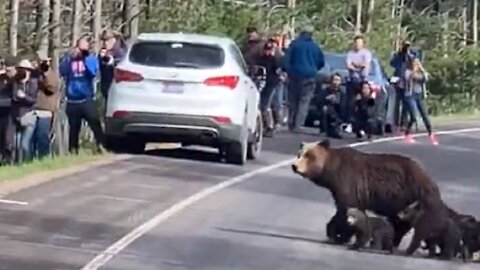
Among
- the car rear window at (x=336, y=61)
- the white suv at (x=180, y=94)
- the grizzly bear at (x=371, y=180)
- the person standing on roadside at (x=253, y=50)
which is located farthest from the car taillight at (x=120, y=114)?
the car rear window at (x=336, y=61)

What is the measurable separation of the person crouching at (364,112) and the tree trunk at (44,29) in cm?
571

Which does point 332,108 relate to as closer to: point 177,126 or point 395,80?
point 395,80

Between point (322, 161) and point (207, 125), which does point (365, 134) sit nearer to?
point (207, 125)

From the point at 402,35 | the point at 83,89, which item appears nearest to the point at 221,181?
the point at 83,89

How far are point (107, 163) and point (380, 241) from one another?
8.06 m

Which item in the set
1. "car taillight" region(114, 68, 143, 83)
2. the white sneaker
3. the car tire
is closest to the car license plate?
"car taillight" region(114, 68, 143, 83)

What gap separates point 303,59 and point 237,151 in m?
7.45

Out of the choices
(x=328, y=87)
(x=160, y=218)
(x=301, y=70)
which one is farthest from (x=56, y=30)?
(x=160, y=218)

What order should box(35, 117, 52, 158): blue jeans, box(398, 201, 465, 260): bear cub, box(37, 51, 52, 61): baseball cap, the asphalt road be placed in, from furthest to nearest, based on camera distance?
box(37, 51, 52, 61): baseball cap → box(35, 117, 52, 158): blue jeans → box(398, 201, 465, 260): bear cub → the asphalt road

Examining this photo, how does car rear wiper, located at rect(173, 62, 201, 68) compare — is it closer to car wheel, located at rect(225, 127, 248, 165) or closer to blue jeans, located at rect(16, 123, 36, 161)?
car wheel, located at rect(225, 127, 248, 165)

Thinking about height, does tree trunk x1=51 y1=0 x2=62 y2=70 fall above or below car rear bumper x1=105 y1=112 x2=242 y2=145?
above

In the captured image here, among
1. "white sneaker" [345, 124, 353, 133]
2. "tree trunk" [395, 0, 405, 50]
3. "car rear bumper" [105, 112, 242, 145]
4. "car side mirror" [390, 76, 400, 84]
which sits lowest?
"tree trunk" [395, 0, 405, 50]

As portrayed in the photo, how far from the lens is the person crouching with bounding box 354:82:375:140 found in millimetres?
30656

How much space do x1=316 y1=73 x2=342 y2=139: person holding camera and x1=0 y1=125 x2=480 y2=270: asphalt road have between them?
5.95 meters
